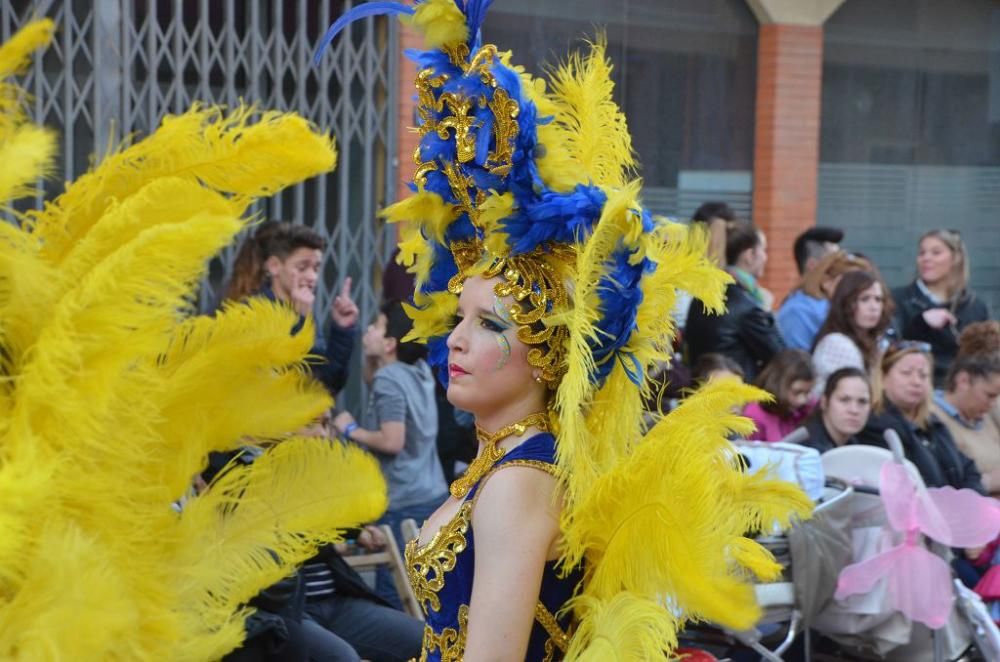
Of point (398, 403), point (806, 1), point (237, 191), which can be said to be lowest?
point (398, 403)

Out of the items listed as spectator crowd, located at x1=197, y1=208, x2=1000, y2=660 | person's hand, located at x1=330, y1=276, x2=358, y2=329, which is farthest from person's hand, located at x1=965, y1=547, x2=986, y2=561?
person's hand, located at x1=330, y1=276, x2=358, y2=329

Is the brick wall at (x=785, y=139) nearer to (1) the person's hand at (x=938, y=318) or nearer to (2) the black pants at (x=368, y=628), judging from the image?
(1) the person's hand at (x=938, y=318)

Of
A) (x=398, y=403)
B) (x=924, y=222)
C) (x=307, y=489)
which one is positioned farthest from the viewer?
(x=924, y=222)

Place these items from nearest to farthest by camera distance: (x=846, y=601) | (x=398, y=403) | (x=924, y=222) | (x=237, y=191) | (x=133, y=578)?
(x=133, y=578) < (x=237, y=191) < (x=846, y=601) < (x=398, y=403) < (x=924, y=222)

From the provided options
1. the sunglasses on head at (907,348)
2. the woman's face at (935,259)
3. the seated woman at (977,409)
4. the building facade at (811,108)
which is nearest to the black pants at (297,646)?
the sunglasses on head at (907,348)

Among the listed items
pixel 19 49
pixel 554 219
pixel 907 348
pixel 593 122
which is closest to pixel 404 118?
pixel 907 348

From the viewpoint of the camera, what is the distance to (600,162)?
8.97ft

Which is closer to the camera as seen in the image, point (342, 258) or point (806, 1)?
point (342, 258)

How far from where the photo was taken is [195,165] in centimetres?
217

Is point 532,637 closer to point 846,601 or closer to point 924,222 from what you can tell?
point 846,601

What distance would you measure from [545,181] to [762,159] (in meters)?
8.21

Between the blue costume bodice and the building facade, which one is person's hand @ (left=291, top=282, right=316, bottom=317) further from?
the building facade

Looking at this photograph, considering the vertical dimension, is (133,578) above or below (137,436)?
below

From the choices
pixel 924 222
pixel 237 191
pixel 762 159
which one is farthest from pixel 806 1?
pixel 237 191
